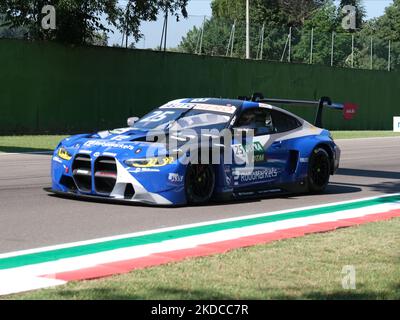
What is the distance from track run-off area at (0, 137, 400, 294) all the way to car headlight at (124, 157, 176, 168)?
0.61 m

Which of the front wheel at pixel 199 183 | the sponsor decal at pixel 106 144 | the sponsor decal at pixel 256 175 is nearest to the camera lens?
the sponsor decal at pixel 106 144

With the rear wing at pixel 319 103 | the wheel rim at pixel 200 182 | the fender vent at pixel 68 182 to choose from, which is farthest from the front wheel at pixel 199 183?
the rear wing at pixel 319 103

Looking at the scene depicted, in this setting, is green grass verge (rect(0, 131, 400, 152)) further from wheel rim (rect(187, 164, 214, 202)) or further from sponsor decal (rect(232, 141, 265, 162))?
wheel rim (rect(187, 164, 214, 202))

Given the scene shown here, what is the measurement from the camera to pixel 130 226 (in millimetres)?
8789

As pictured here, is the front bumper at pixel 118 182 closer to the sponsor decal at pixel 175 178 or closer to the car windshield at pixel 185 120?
the sponsor decal at pixel 175 178

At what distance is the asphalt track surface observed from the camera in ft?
27.1

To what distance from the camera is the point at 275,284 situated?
5.94 meters

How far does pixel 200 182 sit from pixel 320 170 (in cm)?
287

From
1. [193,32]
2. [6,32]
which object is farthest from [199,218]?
[193,32]

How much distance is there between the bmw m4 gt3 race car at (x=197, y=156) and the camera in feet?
32.3

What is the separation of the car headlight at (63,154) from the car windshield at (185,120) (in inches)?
50.1

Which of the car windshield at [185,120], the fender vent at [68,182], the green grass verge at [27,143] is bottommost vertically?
the green grass verge at [27,143]

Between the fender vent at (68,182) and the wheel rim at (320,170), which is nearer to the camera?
the fender vent at (68,182)

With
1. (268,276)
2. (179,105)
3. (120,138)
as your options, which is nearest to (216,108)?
(179,105)
